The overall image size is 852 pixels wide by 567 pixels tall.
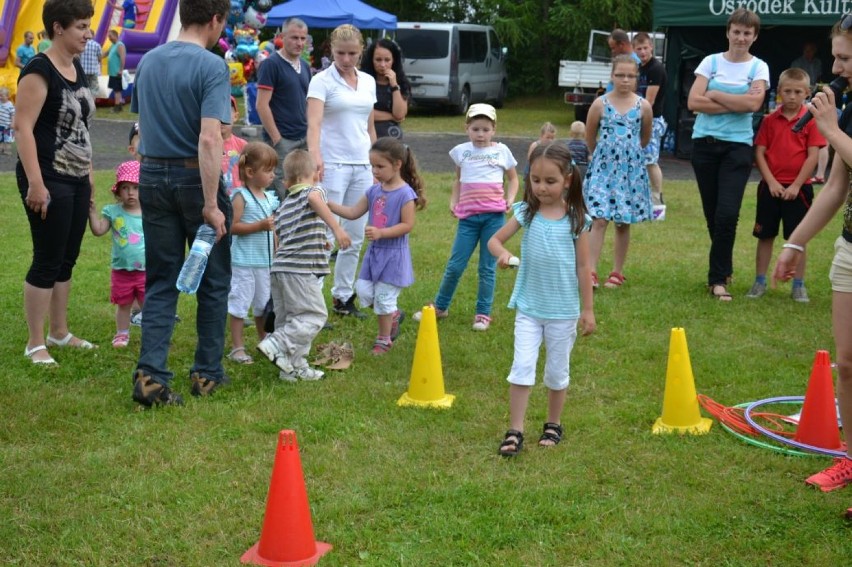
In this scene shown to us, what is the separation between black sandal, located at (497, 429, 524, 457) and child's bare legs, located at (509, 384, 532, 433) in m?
0.03

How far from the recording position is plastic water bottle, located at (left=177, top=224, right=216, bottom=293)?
5398 millimetres

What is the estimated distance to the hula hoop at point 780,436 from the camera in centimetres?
494

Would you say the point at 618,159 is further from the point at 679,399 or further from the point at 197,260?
the point at 197,260

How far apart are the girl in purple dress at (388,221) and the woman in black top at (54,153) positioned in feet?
5.42

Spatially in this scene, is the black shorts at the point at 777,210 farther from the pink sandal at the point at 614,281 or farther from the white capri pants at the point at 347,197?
the white capri pants at the point at 347,197

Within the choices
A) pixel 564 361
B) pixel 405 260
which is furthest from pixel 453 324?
pixel 564 361

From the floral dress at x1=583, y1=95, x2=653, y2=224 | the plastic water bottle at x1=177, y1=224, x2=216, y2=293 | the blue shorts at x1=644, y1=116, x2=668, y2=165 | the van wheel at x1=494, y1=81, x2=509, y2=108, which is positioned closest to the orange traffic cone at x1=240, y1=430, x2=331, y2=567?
the plastic water bottle at x1=177, y1=224, x2=216, y2=293

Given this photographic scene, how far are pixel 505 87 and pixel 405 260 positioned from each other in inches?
1011

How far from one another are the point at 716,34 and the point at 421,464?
52.0ft

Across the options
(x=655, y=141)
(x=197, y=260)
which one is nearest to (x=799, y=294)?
(x=655, y=141)

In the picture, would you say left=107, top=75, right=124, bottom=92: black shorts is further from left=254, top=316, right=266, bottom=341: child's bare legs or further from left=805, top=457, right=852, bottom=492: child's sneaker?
left=805, top=457, right=852, bottom=492: child's sneaker

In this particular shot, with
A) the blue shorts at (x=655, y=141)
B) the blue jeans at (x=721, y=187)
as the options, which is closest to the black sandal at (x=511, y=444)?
the blue jeans at (x=721, y=187)

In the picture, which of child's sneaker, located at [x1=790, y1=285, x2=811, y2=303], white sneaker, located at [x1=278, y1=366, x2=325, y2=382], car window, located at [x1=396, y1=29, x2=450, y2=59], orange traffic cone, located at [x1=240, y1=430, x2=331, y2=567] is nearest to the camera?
orange traffic cone, located at [x1=240, y1=430, x2=331, y2=567]

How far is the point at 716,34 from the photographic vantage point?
18.8 m
